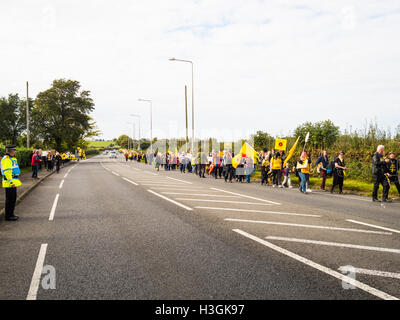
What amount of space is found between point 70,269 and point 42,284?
542 mm

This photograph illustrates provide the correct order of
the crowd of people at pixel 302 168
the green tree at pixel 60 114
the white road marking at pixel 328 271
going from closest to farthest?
the white road marking at pixel 328 271, the crowd of people at pixel 302 168, the green tree at pixel 60 114

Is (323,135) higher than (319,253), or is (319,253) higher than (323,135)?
(323,135)

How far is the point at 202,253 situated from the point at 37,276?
238 centimetres

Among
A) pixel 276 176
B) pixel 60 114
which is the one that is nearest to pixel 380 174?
pixel 276 176

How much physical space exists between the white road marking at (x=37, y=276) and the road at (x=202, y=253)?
0.01 m

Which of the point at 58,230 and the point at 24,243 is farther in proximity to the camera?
the point at 58,230

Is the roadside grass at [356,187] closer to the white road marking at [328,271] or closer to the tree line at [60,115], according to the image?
the white road marking at [328,271]

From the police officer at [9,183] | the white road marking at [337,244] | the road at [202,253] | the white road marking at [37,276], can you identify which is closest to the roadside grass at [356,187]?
the road at [202,253]

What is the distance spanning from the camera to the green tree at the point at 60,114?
58906 mm

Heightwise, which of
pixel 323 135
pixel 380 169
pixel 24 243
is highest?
pixel 323 135

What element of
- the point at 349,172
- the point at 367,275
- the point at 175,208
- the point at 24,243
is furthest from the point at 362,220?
the point at 349,172

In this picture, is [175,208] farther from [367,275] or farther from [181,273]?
[367,275]

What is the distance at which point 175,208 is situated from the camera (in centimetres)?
984

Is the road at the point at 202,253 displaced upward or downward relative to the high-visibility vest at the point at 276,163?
downward
